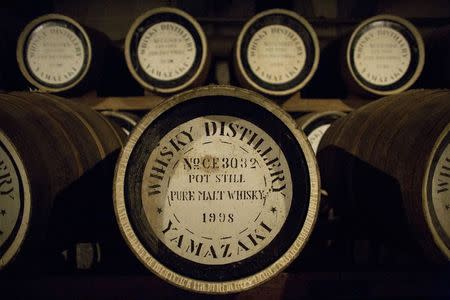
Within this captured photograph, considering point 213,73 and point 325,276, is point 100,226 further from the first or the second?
point 213,73

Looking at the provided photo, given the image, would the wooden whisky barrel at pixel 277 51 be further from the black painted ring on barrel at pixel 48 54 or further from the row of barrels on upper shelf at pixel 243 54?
the black painted ring on barrel at pixel 48 54

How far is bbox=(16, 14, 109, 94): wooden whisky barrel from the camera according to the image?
2051mm

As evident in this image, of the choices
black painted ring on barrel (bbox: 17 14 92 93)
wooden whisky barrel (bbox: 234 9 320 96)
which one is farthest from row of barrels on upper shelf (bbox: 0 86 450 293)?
wooden whisky barrel (bbox: 234 9 320 96)

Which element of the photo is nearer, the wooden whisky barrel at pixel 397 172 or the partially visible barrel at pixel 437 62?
the wooden whisky barrel at pixel 397 172

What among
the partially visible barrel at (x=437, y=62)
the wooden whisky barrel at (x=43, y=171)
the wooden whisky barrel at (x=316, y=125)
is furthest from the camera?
A: the wooden whisky barrel at (x=316, y=125)

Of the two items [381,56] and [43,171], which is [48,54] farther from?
[381,56]

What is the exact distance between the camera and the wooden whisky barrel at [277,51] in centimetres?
208

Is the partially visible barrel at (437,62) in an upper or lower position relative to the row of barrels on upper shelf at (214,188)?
upper

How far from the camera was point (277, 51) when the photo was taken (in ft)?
6.91

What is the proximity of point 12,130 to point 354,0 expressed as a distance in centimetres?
297

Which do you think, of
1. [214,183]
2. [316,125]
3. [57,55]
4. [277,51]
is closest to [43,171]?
[214,183]

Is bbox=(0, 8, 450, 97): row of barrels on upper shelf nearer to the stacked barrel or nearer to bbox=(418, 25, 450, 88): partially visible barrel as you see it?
bbox=(418, 25, 450, 88): partially visible barrel

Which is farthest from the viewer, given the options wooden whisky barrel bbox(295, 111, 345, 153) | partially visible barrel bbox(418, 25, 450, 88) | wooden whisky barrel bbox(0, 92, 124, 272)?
wooden whisky barrel bbox(295, 111, 345, 153)

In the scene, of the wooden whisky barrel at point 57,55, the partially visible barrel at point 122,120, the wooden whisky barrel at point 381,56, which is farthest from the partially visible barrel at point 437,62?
the wooden whisky barrel at point 57,55
